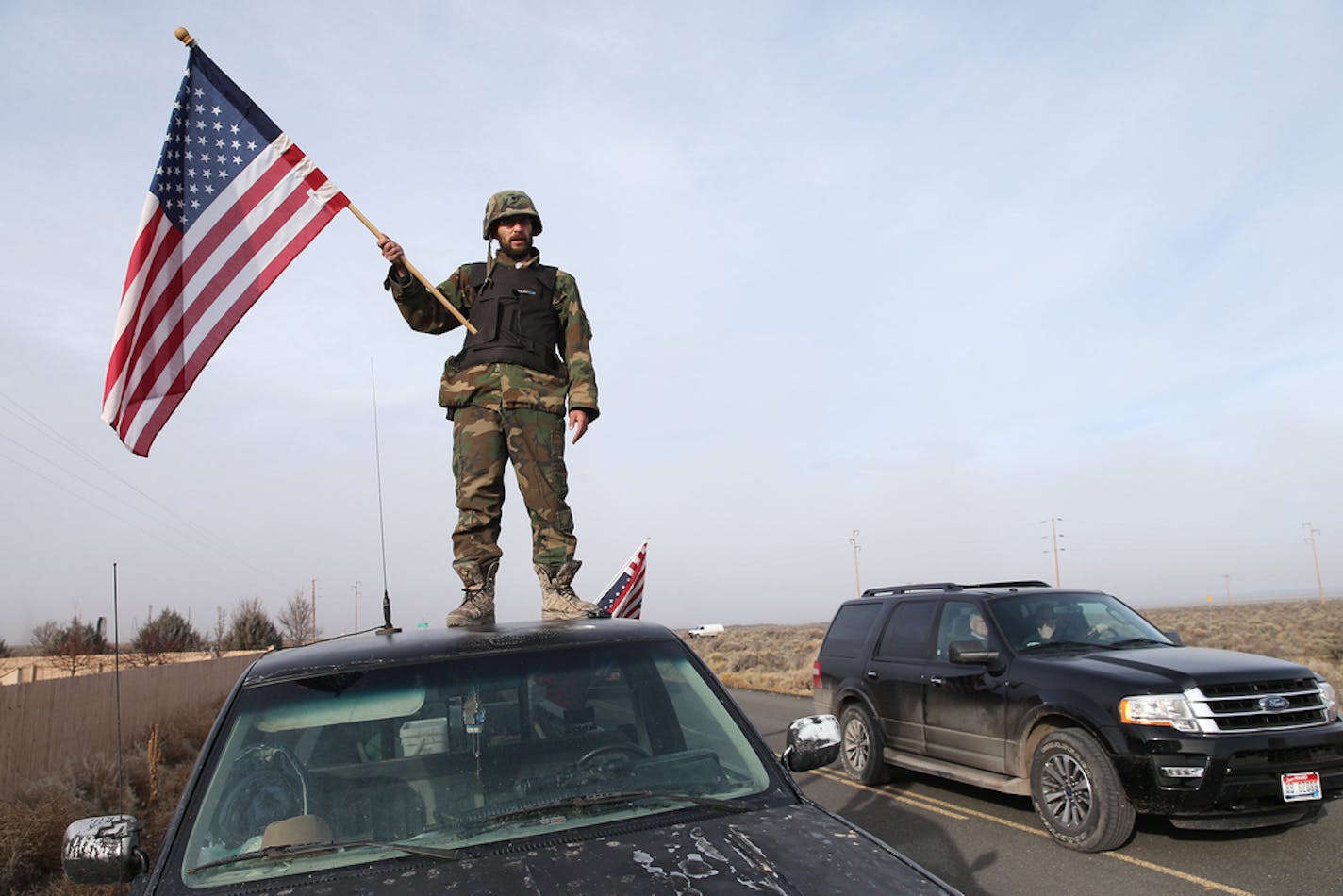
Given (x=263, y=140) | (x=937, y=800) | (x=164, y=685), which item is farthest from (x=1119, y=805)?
(x=164, y=685)

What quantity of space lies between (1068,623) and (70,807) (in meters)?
11.0

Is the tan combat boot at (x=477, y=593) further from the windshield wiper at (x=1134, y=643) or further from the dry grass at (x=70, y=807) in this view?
the windshield wiper at (x=1134, y=643)

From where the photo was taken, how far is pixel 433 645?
9.15ft

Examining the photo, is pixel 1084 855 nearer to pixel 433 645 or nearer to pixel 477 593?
pixel 477 593

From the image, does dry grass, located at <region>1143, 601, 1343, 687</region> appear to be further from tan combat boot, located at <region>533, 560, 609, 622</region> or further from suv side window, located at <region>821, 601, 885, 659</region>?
tan combat boot, located at <region>533, 560, 609, 622</region>

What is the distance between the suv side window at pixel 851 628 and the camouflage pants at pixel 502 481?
225 inches

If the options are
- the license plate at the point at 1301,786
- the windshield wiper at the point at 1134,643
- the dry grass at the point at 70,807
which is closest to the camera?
the license plate at the point at 1301,786

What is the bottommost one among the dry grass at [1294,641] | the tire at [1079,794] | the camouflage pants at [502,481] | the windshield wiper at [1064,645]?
the dry grass at [1294,641]

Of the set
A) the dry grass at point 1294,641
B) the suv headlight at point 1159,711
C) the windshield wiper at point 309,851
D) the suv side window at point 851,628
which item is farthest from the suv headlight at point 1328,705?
the windshield wiper at point 309,851

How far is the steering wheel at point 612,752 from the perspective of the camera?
2.57m

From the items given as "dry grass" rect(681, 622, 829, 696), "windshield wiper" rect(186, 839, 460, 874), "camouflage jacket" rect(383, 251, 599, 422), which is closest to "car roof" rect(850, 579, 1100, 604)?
"camouflage jacket" rect(383, 251, 599, 422)

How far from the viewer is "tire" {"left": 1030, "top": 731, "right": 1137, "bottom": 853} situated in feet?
19.9

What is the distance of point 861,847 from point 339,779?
1401mm

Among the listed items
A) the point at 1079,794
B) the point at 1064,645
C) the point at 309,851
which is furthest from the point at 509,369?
the point at 1064,645
